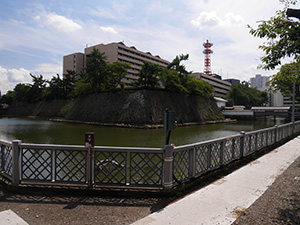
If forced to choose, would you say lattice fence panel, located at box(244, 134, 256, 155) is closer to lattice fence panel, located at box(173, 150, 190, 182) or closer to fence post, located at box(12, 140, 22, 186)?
lattice fence panel, located at box(173, 150, 190, 182)

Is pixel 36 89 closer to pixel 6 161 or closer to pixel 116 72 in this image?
pixel 116 72

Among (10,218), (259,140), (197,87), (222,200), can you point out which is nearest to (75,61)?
(197,87)

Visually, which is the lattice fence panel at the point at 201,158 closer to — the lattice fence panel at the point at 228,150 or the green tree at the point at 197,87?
the lattice fence panel at the point at 228,150

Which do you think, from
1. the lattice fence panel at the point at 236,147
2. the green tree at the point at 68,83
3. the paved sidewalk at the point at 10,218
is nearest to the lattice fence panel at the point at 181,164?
the lattice fence panel at the point at 236,147

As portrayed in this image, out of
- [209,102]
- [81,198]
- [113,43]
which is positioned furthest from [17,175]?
[113,43]

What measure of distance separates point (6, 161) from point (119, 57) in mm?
70805

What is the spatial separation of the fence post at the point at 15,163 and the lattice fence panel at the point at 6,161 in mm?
438

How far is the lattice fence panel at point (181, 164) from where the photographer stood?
565cm

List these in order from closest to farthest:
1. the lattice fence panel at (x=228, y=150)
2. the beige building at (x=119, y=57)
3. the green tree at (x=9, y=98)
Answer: the lattice fence panel at (x=228, y=150), the beige building at (x=119, y=57), the green tree at (x=9, y=98)

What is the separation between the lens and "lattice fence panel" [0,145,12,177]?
222 inches

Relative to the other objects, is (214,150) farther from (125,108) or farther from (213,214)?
(125,108)

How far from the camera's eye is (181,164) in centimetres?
591

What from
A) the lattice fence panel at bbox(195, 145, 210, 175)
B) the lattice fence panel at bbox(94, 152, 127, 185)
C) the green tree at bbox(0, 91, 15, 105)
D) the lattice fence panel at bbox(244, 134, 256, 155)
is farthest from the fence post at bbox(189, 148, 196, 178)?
the green tree at bbox(0, 91, 15, 105)

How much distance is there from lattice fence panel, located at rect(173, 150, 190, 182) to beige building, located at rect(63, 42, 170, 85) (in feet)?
216
